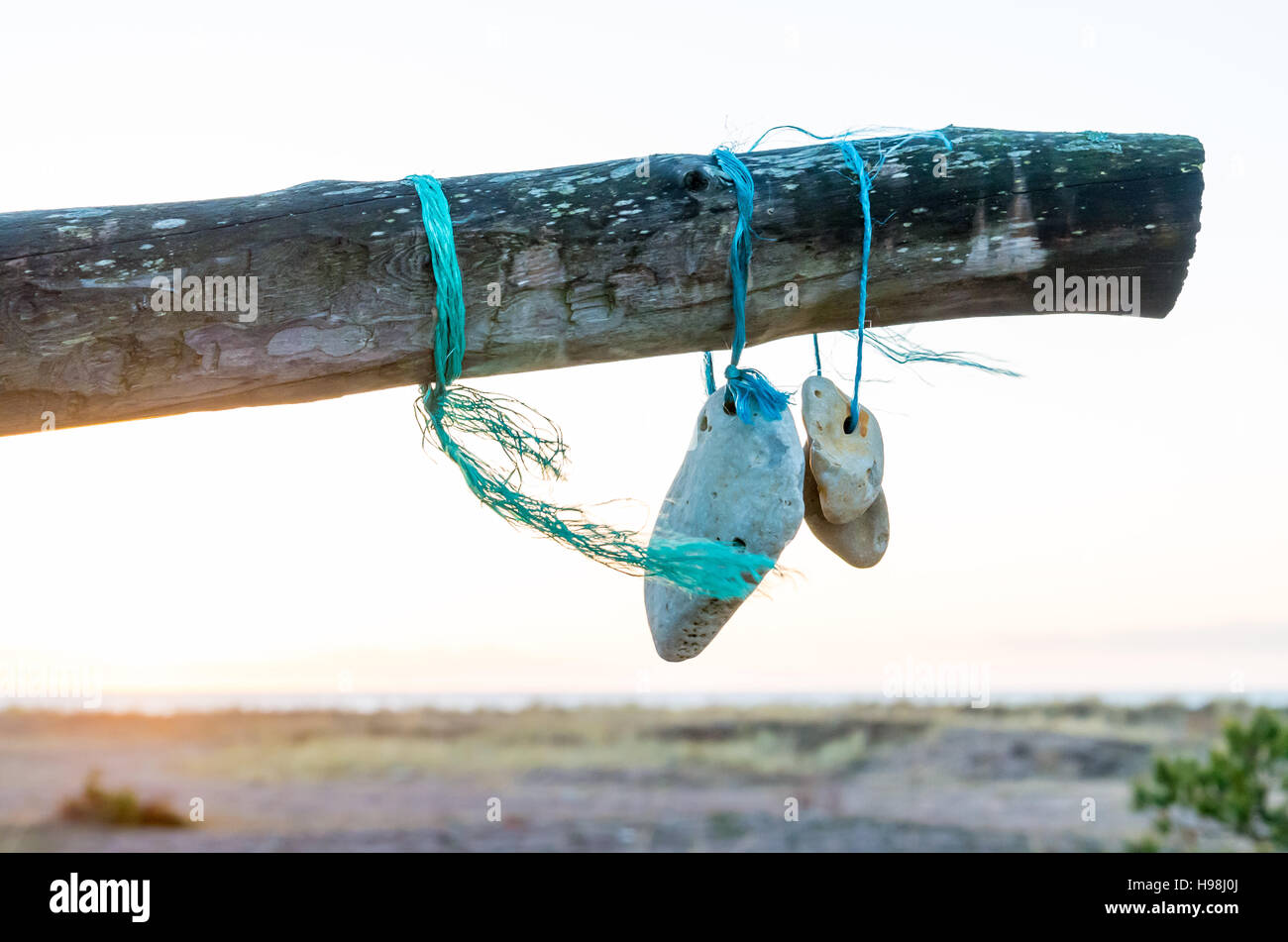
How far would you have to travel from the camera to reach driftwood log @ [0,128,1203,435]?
195 cm

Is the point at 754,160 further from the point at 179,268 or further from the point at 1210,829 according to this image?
the point at 1210,829

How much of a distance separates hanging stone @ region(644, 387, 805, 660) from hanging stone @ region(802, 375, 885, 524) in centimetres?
9

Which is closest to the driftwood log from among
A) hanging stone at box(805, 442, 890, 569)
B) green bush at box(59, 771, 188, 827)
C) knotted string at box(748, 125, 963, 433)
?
knotted string at box(748, 125, 963, 433)

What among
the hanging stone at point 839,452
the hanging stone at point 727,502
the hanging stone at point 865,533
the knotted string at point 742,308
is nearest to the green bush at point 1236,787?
the hanging stone at point 865,533

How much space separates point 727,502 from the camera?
2250 millimetres

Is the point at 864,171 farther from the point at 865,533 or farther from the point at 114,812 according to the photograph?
the point at 114,812

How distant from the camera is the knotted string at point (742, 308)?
6.74ft

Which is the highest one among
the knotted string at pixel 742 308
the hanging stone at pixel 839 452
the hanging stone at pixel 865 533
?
the knotted string at pixel 742 308

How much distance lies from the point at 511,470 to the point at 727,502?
0.45 m

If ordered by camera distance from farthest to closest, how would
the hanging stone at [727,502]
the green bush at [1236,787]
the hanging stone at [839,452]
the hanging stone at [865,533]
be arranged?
the green bush at [1236,787], the hanging stone at [865,533], the hanging stone at [839,452], the hanging stone at [727,502]

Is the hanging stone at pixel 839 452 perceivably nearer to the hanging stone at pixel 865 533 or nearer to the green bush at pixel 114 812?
the hanging stone at pixel 865 533

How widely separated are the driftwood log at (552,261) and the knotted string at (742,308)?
0.02 meters

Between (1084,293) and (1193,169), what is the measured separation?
302 millimetres

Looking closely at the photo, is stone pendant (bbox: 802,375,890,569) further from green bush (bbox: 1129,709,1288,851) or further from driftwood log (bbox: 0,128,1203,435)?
green bush (bbox: 1129,709,1288,851)
